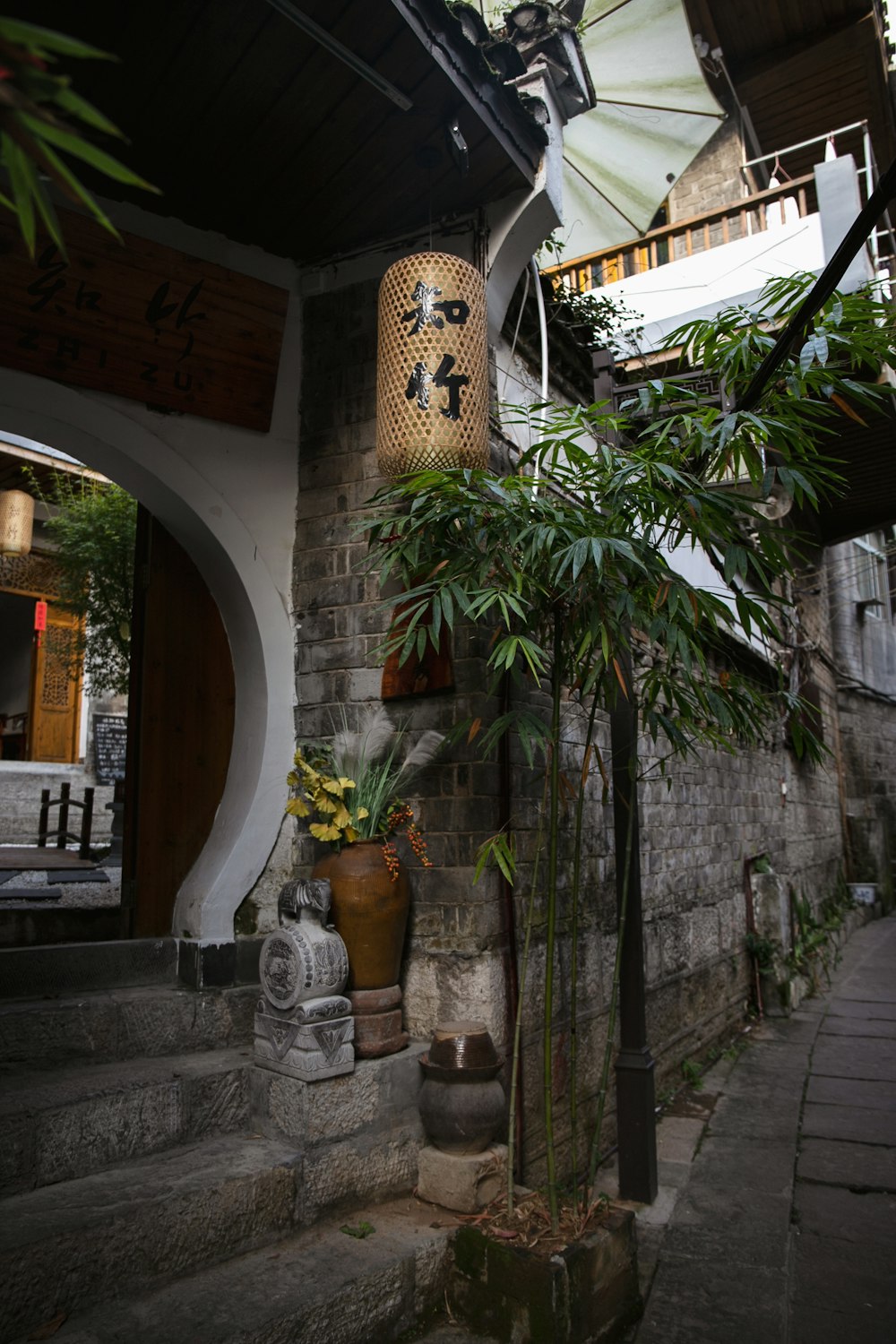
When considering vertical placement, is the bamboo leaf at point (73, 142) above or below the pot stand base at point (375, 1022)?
above

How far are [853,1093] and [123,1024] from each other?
474 cm

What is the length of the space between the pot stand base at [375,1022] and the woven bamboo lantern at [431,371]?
2062mm

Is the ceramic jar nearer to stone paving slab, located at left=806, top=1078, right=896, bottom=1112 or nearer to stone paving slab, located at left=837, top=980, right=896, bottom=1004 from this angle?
stone paving slab, located at left=806, top=1078, right=896, bottom=1112

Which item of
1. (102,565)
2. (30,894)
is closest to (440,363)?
(30,894)

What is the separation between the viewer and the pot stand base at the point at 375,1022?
3.60 meters

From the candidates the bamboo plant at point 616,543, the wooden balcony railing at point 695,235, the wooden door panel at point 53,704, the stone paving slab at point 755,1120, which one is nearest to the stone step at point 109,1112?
the bamboo plant at point 616,543

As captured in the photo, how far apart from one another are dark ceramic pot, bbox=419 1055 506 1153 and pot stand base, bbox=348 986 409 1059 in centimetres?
20

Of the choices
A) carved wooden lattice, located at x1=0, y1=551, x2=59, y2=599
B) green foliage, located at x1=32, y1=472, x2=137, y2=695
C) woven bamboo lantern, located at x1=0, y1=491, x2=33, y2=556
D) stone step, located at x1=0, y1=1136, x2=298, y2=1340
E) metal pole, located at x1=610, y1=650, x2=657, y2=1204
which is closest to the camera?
stone step, located at x1=0, y1=1136, x2=298, y2=1340

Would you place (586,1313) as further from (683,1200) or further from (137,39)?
(137,39)

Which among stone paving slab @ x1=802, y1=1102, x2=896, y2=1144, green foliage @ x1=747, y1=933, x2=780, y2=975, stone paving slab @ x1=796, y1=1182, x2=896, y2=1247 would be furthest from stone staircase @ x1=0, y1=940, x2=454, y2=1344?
green foliage @ x1=747, y1=933, x2=780, y2=975

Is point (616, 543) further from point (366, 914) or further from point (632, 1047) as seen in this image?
point (632, 1047)

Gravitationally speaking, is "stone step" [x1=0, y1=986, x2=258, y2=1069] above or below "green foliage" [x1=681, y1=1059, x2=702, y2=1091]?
above

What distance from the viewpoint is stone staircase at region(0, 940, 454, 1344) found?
256cm

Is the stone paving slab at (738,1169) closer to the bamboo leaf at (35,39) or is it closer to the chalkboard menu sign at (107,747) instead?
the bamboo leaf at (35,39)
